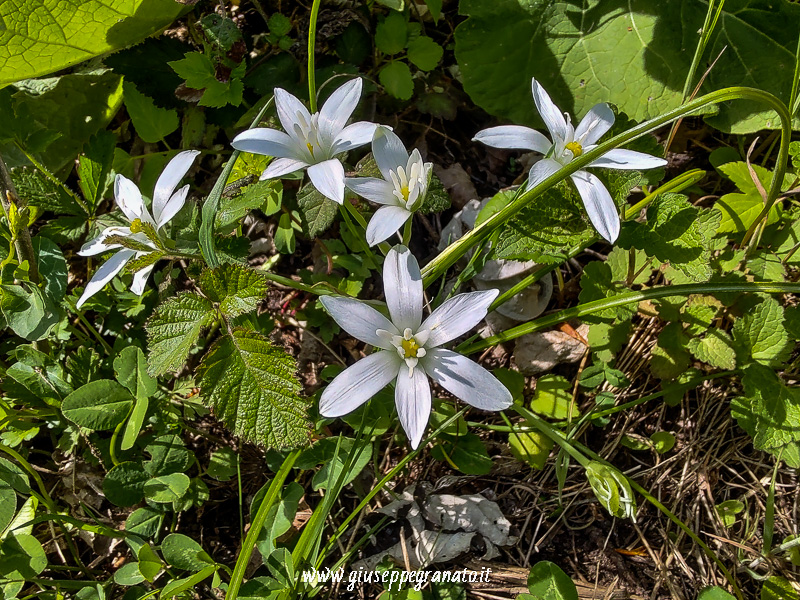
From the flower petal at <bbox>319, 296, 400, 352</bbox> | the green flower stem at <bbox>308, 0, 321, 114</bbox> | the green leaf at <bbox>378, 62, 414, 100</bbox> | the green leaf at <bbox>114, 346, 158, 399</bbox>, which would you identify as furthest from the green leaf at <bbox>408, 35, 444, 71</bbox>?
the green leaf at <bbox>114, 346, 158, 399</bbox>

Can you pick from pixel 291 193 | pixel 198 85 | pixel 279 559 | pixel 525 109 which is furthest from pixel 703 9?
pixel 279 559

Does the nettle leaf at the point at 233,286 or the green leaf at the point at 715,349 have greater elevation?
the nettle leaf at the point at 233,286

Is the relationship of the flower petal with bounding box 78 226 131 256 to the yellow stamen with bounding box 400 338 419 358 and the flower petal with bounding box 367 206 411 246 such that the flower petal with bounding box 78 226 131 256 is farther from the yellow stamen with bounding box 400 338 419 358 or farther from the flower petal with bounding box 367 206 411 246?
the yellow stamen with bounding box 400 338 419 358

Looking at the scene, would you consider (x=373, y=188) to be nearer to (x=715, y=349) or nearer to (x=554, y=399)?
(x=554, y=399)

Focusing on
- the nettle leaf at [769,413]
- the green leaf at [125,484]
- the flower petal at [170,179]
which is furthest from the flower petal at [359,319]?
the nettle leaf at [769,413]

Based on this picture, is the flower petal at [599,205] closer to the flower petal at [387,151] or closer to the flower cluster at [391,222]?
the flower cluster at [391,222]

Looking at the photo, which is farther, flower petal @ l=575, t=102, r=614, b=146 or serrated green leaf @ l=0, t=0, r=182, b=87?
serrated green leaf @ l=0, t=0, r=182, b=87
